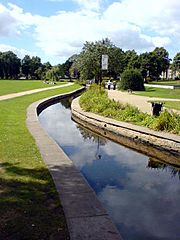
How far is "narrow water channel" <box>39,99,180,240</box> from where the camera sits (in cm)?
545

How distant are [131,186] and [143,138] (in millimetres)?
4683

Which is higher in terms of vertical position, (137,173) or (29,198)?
(29,198)

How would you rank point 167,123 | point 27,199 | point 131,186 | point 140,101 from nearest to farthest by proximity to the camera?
1. point 27,199
2. point 131,186
3. point 167,123
4. point 140,101

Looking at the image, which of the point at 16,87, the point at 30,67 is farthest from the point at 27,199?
the point at 30,67

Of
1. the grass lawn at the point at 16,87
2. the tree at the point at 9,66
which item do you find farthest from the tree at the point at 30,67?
the grass lawn at the point at 16,87

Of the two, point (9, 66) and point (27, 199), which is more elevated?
point (9, 66)

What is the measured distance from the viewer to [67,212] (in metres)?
4.89

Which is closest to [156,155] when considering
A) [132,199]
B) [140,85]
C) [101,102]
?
[132,199]

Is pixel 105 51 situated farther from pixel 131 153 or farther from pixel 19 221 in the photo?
pixel 19 221

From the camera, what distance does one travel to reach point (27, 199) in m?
5.37

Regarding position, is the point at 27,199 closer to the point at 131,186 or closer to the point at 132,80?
→ the point at 131,186

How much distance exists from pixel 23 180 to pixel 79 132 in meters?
8.61

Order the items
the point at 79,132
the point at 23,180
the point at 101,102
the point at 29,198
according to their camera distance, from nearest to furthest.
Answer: the point at 29,198
the point at 23,180
the point at 79,132
the point at 101,102

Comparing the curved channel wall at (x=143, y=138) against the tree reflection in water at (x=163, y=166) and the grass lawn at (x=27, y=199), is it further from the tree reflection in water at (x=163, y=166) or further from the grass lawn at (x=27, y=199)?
the grass lawn at (x=27, y=199)
